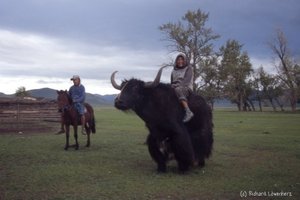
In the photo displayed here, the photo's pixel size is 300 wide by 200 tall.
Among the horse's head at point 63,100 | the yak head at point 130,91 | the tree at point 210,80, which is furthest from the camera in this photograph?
the tree at point 210,80

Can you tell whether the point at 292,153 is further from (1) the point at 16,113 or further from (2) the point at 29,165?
(1) the point at 16,113

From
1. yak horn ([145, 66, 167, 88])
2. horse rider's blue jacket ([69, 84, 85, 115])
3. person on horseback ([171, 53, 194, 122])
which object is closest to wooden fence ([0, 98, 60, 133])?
horse rider's blue jacket ([69, 84, 85, 115])

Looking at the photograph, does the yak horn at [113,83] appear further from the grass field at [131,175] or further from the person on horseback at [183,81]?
the grass field at [131,175]

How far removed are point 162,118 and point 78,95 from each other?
5865mm

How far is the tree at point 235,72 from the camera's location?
6362cm

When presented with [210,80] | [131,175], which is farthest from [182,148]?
[210,80]

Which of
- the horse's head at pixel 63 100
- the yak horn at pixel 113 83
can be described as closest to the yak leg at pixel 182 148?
the yak horn at pixel 113 83

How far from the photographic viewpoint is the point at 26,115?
26.1m

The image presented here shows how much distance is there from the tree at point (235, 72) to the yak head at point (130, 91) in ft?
173

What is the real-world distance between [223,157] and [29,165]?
241 inches

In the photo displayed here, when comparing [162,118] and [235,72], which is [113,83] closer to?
[162,118]

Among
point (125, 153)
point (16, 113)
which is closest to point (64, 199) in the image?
point (125, 153)

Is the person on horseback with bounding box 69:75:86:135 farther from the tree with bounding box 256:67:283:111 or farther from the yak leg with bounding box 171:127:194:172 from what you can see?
the tree with bounding box 256:67:283:111

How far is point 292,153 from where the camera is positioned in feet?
46.3
